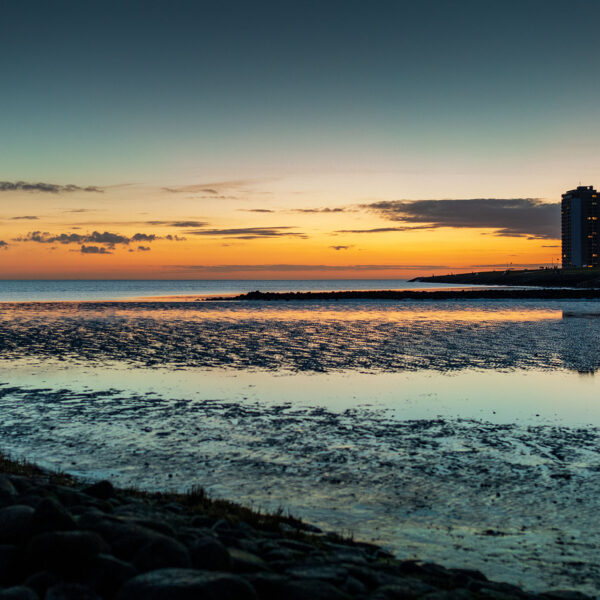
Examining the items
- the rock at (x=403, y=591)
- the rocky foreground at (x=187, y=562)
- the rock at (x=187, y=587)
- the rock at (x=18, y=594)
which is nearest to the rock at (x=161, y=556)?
the rocky foreground at (x=187, y=562)

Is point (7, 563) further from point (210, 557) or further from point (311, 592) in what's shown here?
point (311, 592)

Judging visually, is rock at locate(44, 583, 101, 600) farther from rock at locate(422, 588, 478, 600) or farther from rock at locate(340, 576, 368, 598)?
rock at locate(422, 588, 478, 600)

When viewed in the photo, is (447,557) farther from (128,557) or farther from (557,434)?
(557,434)

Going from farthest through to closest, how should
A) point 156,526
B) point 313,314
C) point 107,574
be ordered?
point 313,314 → point 156,526 → point 107,574

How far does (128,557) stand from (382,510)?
14.0ft

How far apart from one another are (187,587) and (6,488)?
4.37 m

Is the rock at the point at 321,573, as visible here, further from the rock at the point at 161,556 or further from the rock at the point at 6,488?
the rock at the point at 6,488

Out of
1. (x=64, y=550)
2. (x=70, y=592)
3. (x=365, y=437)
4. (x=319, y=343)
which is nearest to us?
(x=70, y=592)

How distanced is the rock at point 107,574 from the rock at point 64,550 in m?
0.13

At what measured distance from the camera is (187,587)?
5297 millimetres

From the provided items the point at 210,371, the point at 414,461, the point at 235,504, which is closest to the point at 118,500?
the point at 235,504

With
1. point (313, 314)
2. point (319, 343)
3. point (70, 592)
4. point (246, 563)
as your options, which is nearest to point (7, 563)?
point (70, 592)

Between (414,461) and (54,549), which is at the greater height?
(54,549)

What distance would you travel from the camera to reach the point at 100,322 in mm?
49875
